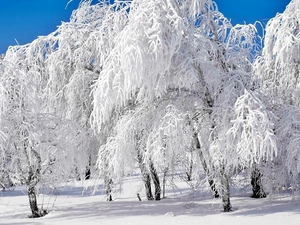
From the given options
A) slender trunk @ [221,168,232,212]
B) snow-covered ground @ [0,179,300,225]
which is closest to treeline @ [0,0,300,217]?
slender trunk @ [221,168,232,212]

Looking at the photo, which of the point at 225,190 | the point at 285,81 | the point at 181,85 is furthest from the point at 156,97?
the point at 285,81

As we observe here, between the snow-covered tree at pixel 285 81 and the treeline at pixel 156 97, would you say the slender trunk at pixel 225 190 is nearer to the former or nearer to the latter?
the treeline at pixel 156 97

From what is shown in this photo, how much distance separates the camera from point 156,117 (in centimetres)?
1012

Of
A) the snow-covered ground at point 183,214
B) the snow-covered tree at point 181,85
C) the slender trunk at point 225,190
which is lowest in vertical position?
the snow-covered ground at point 183,214

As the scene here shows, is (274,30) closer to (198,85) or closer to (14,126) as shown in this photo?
(198,85)

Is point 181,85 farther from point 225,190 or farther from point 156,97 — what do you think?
point 225,190

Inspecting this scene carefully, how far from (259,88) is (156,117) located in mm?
2812

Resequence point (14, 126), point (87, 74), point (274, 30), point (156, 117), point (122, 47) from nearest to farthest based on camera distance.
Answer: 1. point (122, 47)
2. point (156, 117)
3. point (14, 126)
4. point (274, 30)
5. point (87, 74)

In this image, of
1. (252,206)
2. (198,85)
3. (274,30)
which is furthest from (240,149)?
(274,30)

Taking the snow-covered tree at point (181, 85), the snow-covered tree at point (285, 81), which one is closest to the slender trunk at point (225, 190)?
the snow-covered tree at point (181, 85)

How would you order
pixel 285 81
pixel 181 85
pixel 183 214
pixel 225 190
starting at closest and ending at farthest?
pixel 181 85 < pixel 225 190 < pixel 183 214 < pixel 285 81

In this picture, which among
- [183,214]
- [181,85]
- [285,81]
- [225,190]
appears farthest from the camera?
[285,81]

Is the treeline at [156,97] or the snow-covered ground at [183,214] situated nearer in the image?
the treeline at [156,97]

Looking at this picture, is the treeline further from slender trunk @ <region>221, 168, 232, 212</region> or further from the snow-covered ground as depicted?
the snow-covered ground
